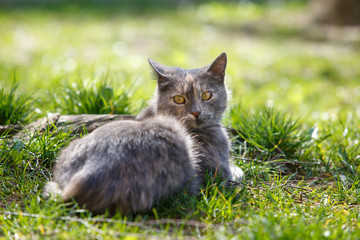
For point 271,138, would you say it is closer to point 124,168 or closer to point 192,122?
point 192,122

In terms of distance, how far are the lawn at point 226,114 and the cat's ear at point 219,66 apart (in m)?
0.74

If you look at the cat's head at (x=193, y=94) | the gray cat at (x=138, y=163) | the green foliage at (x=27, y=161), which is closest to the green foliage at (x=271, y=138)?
the cat's head at (x=193, y=94)

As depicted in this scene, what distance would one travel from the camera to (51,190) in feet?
9.41

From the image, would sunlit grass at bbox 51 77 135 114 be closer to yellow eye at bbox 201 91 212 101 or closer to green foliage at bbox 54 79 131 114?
green foliage at bbox 54 79 131 114

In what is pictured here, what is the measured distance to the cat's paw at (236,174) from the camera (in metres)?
3.45

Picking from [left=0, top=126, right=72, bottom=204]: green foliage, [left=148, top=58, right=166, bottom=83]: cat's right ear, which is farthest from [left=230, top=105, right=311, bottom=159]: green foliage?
[left=0, top=126, right=72, bottom=204]: green foliage

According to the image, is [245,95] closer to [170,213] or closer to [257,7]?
[170,213]

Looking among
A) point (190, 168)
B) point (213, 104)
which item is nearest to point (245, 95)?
point (213, 104)

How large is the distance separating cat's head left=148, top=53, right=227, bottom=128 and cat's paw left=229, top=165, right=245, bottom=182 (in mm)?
463

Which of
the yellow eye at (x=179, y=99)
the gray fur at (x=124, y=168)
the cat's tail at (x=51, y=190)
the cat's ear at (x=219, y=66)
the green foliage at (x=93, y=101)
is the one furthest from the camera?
the green foliage at (x=93, y=101)

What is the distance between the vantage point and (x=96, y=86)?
4.73m

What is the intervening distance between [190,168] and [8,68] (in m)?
5.62

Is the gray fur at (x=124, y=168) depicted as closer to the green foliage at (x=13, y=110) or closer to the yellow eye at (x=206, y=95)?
the yellow eye at (x=206, y=95)

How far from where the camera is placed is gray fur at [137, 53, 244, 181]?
11.2 ft
